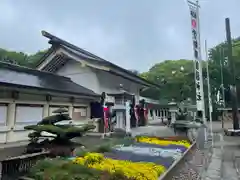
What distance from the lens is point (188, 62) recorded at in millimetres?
49656

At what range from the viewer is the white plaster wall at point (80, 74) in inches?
691

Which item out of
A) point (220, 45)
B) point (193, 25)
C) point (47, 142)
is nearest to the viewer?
point (47, 142)

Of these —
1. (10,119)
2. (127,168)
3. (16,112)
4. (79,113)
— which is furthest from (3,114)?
(127,168)

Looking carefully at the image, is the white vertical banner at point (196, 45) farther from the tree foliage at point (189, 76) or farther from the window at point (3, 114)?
the tree foliage at point (189, 76)

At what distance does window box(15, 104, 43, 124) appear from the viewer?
36.2 feet

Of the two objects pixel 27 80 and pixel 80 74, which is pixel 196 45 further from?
pixel 27 80

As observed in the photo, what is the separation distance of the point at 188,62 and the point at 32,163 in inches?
1855

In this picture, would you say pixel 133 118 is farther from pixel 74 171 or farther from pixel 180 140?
pixel 74 171

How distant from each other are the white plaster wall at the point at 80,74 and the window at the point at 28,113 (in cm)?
579

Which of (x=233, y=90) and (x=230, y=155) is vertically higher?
(x=233, y=90)

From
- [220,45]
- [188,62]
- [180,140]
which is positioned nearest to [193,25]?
[180,140]

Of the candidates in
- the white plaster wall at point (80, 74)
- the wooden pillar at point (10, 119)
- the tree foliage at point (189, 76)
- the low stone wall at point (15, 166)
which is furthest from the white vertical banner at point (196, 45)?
the tree foliage at point (189, 76)

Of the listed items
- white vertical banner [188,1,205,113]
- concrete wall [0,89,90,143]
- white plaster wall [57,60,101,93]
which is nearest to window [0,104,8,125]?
concrete wall [0,89,90,143]

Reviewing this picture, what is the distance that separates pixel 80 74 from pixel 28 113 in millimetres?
7256
